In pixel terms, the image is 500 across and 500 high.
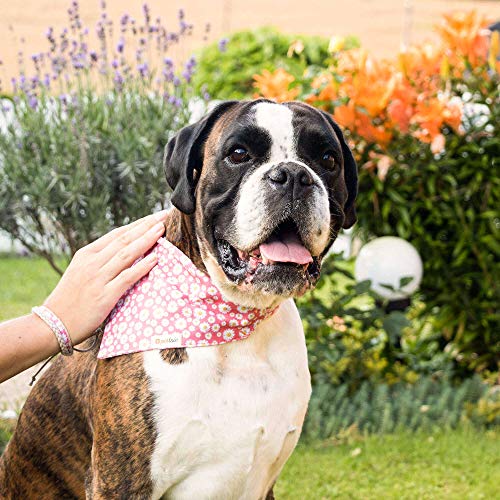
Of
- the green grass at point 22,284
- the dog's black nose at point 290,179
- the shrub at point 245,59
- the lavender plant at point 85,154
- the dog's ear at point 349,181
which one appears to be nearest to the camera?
the dog's black nose at point 290,179

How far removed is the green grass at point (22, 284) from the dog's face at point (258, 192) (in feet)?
14.6

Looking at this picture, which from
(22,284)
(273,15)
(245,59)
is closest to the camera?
(22,284)

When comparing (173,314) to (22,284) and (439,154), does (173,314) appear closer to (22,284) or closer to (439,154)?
(439,154)

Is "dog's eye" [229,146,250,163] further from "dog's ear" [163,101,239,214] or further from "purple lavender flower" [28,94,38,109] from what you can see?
"purple lavender flower" [28,94,38,109]

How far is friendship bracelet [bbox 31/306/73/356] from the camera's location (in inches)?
86.1

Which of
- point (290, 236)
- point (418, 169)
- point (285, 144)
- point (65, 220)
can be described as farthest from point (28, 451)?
point (418, 169)

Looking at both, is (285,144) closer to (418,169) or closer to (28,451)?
(28,451)

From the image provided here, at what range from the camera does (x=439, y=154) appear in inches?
171

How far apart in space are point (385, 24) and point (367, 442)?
1084 centimetres

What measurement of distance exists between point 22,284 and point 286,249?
6.43 m

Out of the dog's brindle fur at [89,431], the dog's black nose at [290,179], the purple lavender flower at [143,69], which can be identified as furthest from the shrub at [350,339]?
the dog's black nose at [290,179]

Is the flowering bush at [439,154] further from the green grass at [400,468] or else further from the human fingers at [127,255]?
the human fingers at [127,255]

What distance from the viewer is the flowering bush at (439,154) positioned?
423 centimetres

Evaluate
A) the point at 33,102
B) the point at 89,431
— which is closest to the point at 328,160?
the point at 89,431
